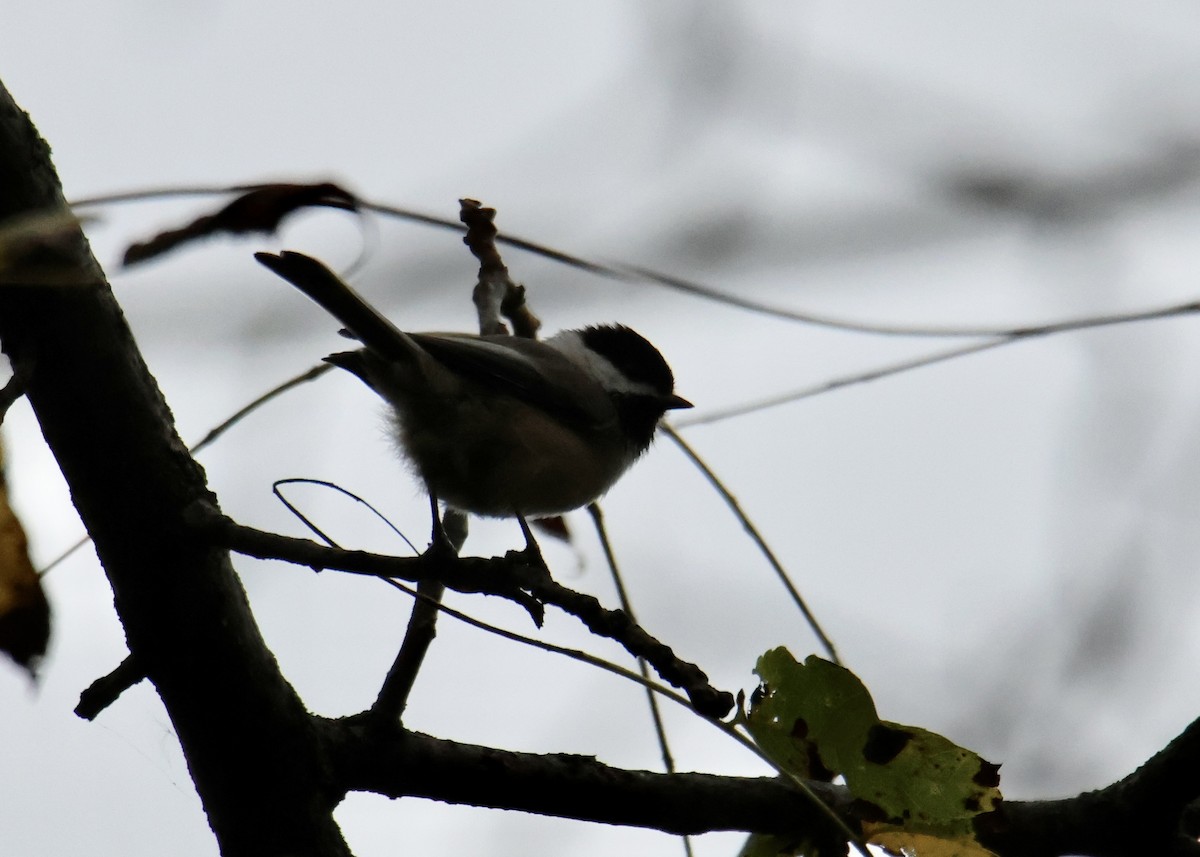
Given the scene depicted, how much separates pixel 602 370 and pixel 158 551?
11.1 ft

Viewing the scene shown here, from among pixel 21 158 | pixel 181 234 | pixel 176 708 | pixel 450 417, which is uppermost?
pixel 450 417

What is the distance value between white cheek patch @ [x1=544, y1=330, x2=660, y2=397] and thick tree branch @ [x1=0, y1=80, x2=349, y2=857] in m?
2.86

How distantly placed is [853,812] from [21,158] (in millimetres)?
1847

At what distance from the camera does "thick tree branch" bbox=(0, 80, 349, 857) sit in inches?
79.4

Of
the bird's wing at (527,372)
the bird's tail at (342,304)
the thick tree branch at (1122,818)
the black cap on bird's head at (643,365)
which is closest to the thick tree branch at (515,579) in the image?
the bird's tail at (342,304)

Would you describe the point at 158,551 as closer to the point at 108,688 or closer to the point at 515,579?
the point at 108,688

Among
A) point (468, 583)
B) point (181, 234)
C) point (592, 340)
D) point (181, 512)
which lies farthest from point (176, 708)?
point (592, 340)

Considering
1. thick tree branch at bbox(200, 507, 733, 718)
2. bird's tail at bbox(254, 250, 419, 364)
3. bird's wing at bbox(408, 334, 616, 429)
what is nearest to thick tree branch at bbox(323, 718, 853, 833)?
thick tree branch at bbox(200, 507, 733, 718)

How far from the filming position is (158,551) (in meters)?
2.13

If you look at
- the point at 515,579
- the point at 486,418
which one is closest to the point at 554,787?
the point at 515,579

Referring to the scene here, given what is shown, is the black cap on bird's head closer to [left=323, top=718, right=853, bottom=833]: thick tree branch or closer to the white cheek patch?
the white cheek patch

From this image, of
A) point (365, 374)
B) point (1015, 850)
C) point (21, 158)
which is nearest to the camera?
point (21, 158)

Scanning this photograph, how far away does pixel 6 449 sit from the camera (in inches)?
75.0

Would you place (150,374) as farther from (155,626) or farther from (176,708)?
(176,708)
